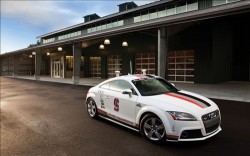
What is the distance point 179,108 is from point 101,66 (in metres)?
23.8

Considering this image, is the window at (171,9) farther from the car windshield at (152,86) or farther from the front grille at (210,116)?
the front grille at (210,116)

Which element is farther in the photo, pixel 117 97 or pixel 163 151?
pixel 117 97

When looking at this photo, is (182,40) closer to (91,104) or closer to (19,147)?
(91,104)

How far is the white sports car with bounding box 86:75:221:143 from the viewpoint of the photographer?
4422 mm

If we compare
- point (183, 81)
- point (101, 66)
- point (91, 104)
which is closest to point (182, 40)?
point (183, 81)

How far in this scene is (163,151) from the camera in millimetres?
4375

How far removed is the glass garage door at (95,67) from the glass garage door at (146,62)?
703 cm

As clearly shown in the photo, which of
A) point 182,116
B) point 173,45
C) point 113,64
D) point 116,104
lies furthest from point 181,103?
point 113,64

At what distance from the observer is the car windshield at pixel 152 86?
18.3 feet

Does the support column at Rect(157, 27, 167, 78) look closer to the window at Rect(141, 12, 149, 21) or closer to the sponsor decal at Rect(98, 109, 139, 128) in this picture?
the sponsor decal at Rect(98, 109, 139, 128)

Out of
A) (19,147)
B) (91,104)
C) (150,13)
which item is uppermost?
(150,13)

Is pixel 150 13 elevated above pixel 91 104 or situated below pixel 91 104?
above

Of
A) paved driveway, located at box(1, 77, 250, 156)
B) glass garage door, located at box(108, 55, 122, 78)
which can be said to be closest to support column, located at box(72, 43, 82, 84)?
glass garage door, located at box(108, 55, 122, 78)

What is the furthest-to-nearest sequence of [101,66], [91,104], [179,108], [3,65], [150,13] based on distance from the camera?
[3,65]
[101,66]
[150,13]
[91,104]
[179,108]
